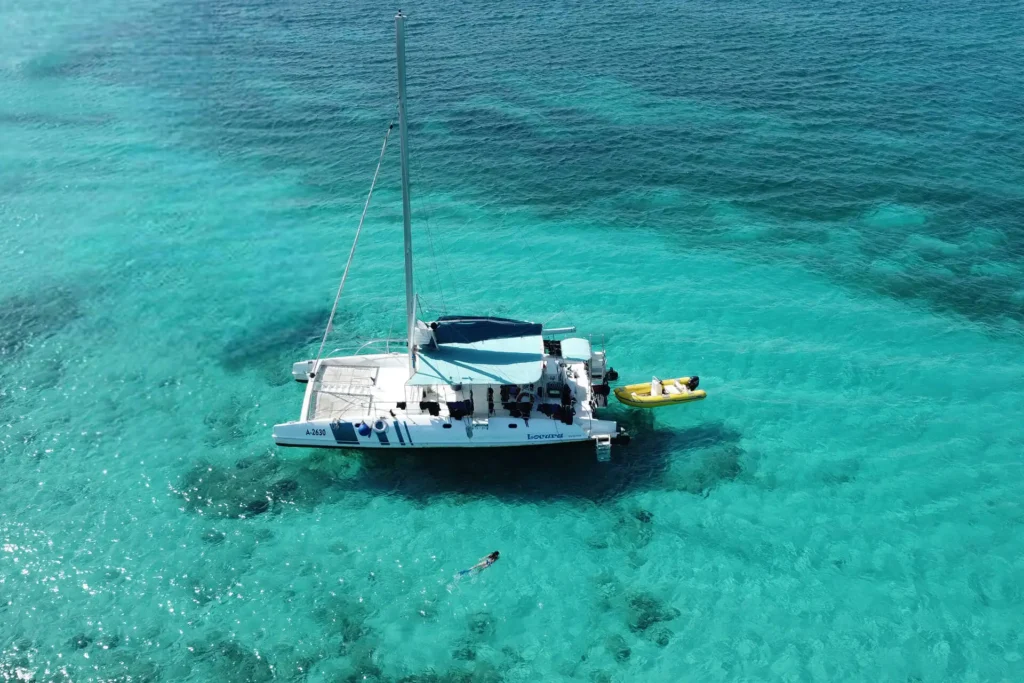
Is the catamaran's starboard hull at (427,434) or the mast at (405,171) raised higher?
the mast at (405,171)

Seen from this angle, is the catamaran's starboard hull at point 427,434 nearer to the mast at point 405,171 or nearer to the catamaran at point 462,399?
the catamaran at point 462,399

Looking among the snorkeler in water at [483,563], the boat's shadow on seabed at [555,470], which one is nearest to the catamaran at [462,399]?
the boat's shadow on seabed at [555,470]

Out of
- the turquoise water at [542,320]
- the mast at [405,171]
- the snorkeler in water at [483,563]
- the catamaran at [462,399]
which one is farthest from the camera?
the catamaran at [462,399]

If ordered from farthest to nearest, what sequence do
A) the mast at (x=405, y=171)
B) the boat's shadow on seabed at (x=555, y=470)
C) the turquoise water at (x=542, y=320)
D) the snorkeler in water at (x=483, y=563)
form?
1. the boat's shadow on seabed at (x=555, y=470)
2. the snorkeler in water at (x=483, y=563)
3. the mast at (x=405, y=171)
4. the turquoise water at (x=542, y=320)

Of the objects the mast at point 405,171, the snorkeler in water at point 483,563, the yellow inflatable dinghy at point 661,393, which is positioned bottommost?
the snorkeler in water at point 483,563

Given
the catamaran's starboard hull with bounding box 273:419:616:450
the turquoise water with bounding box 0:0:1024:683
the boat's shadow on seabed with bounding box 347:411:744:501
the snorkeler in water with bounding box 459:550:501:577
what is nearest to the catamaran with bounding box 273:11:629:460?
the catamaran's starboard hull with bounding box 273:419:616:450

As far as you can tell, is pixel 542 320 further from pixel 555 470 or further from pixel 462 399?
pixel 555 470

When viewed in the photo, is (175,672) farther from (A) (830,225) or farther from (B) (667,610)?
(A) (830,225)
